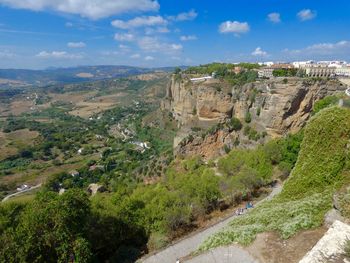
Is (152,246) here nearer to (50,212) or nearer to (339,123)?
(50,212)

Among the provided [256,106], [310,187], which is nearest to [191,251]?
[310,187]

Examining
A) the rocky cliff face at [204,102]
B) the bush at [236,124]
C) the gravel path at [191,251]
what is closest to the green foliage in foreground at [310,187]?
the gravel path at [191,251]

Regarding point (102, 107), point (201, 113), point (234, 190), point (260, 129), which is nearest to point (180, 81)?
point (201, 113)

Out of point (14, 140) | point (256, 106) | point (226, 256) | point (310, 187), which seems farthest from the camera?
point (14, 140)

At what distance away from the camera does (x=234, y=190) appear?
25062mm

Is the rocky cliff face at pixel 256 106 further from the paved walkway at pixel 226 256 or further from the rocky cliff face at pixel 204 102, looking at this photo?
the paved walkway at pixel 226 256

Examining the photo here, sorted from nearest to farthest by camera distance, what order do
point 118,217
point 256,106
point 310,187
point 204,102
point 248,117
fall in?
point 310,187 < point 118,217 < point 256,106 < point 248,117 < point 204,102

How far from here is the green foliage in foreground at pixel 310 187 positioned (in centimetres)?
1172

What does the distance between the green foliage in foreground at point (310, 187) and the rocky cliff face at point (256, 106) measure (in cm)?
2731

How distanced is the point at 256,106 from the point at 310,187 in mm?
32489

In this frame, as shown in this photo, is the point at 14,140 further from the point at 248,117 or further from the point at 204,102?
the point at 248,117


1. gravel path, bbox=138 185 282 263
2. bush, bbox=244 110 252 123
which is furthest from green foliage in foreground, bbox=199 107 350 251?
bush, bbox=244 110 252 123

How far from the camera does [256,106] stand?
153 feet

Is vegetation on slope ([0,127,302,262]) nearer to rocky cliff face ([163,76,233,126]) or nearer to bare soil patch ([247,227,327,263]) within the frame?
bare soil patch ([247,227,327,263])
